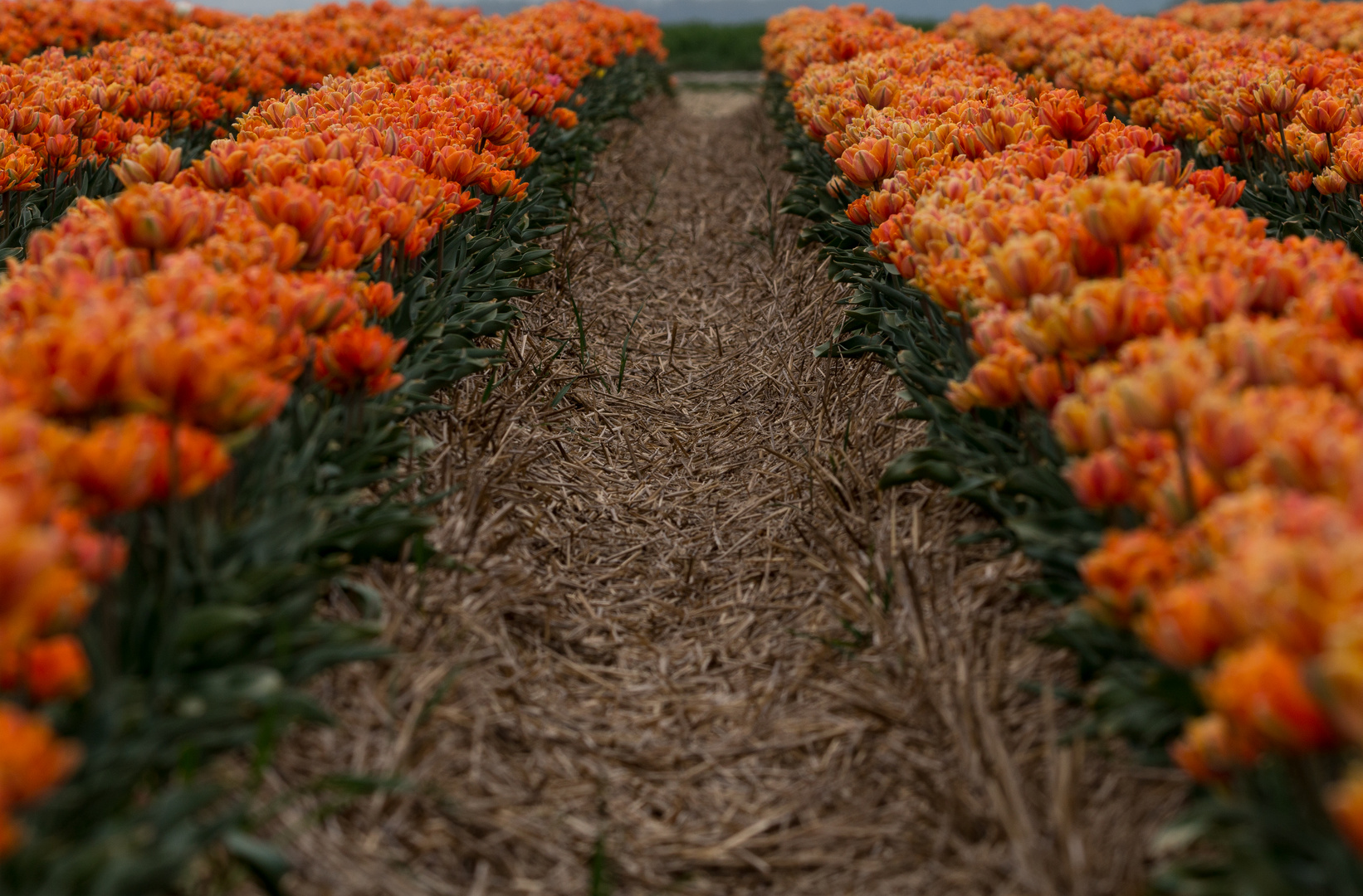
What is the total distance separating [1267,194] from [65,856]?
5844 millimetres

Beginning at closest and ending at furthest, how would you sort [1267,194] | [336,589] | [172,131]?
[336,589]
[1267,194]
[172,131]

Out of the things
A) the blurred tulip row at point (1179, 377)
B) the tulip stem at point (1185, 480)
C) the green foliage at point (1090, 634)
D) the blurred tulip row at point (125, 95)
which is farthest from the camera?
the blurred tulip row at point (125, 95)

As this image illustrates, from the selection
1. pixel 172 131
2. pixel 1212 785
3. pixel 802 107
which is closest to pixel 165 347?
pixel 1212 785

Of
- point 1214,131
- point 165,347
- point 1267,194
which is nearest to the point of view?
point 165,347

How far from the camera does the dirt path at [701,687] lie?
235 cm

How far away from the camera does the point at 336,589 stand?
2.80m

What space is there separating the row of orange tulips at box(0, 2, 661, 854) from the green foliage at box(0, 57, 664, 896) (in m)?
0.12

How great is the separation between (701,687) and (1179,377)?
1.80 m

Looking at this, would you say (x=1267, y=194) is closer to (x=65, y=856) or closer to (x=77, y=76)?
(x=65, y=856)

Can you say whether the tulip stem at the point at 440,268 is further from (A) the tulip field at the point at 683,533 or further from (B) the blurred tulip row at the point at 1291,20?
(B) the blurred tulip row at the point at 1291,20

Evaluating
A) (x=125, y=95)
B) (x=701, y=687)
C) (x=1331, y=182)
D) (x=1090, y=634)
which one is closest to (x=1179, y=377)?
(x=1090, y=634)

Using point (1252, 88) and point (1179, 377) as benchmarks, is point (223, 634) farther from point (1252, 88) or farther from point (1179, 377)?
point (1252, 88)

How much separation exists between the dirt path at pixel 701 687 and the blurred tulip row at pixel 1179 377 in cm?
51

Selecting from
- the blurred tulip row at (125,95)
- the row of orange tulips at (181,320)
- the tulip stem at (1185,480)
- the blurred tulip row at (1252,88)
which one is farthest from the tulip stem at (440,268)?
the blurred tulip row at (1252,88)
